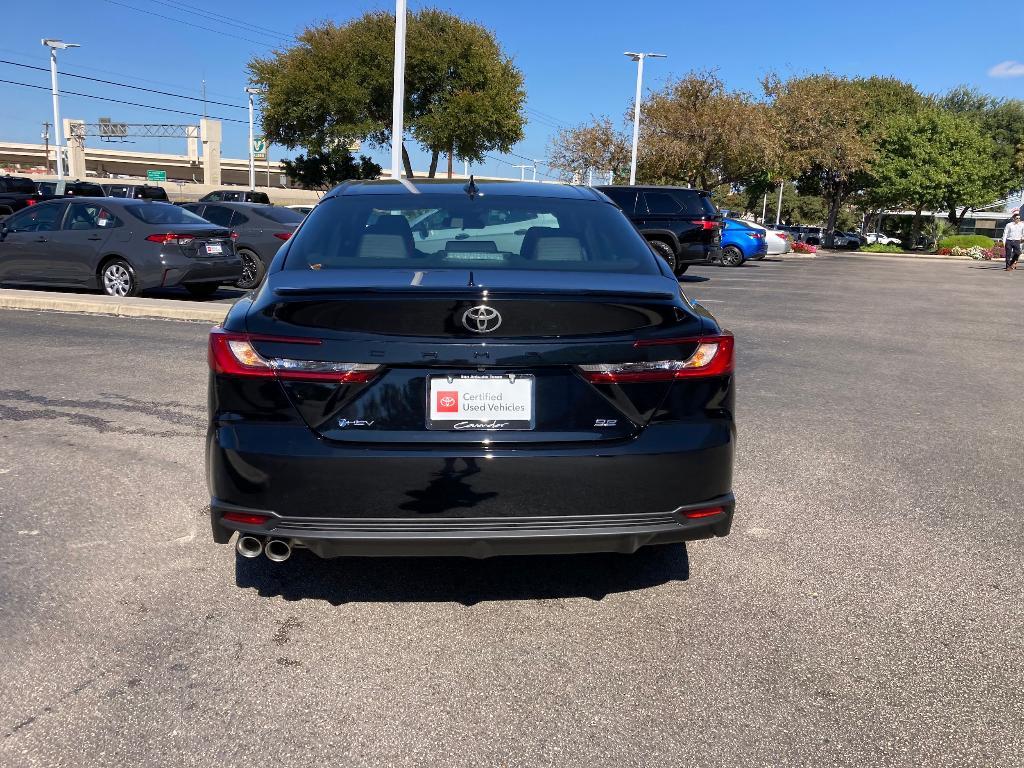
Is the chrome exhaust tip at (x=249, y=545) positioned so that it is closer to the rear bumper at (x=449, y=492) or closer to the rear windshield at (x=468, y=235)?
the rear bumper at (x=449, y=492)

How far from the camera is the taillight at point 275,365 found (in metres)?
2.98

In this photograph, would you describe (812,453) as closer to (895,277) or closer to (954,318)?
(954,318)

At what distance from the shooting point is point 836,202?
2415 inches

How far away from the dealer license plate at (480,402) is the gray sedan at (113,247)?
10878 mm

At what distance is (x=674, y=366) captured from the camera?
312 centimetres

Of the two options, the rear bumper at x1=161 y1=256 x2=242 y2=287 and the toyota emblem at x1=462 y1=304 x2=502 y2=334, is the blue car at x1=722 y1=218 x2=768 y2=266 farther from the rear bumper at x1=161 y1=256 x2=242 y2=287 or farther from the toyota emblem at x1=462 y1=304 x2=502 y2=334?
the toyota emblem at x1=462 y1=304 x2=502 y2=334

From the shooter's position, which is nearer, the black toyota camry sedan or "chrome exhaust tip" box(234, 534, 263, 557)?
the black toyota camry sedan

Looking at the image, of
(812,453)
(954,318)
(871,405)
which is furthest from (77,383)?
(954,318)

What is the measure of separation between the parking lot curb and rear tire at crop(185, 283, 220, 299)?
1.92 m

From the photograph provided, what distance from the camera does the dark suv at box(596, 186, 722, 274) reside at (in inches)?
780

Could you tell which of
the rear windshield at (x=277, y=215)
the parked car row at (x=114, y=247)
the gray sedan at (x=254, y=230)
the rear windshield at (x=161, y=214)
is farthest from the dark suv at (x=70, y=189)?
the rear windshield at (x=161, y=214)

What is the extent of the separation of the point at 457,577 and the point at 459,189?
185cm

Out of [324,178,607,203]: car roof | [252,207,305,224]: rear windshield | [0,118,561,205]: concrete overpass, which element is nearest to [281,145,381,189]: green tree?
[252,207,305,224]: rear windshield

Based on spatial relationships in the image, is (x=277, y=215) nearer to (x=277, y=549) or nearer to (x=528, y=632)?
(x=277, y=549)
